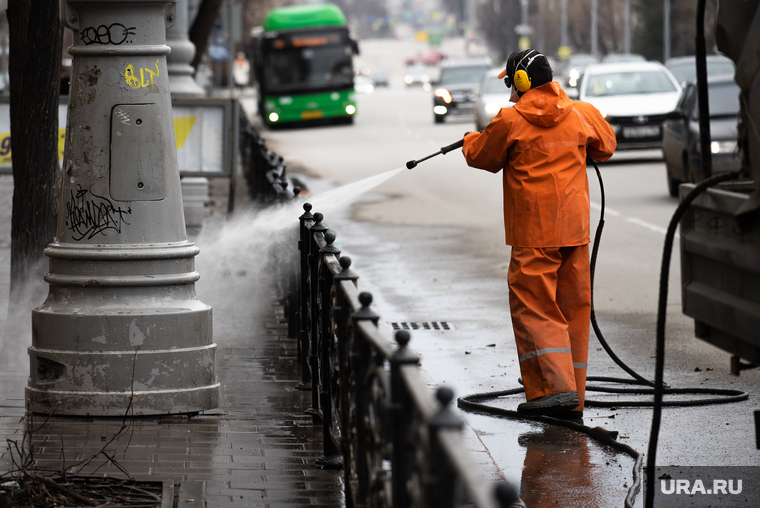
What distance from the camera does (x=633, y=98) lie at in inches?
906

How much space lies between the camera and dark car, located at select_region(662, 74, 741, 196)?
15.7 meters

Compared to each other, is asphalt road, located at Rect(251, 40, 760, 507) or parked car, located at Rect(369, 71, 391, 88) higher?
asphalt road, located at Rect(251, 40, 760, 507)

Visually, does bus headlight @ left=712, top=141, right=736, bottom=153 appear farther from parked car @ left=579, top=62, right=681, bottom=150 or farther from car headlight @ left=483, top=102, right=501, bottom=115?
car headlight @ left=483, top=102, right=501, bottom=115

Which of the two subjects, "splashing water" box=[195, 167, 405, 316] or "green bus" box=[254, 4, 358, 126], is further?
"green bus" box=[254, 4, 358, 126]

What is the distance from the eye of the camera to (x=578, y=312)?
6031mm

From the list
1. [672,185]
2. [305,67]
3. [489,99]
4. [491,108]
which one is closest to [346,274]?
[672,185]

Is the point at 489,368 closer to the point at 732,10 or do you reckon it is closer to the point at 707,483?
the point at 707,483

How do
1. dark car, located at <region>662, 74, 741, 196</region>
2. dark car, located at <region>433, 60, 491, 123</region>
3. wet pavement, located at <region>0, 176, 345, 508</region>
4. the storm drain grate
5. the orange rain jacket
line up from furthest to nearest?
1. dark car, located at <region>433, 60, 491, 123</region>
2. dark car, located at <region>662, 74, 741, 196</region>
3. the storm drain grate
4. the orange rain jacket
5. wet pavement, located at <region>0, 176, 345, 508</region>

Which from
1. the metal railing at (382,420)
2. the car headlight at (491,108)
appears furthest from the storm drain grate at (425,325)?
the car headlight at (491,108)

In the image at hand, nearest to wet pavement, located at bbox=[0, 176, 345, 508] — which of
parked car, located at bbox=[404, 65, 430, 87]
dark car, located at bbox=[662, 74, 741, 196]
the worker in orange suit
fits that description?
the worker in orange suit

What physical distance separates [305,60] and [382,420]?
35.4 m

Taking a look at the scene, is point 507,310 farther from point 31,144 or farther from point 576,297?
point 31,144

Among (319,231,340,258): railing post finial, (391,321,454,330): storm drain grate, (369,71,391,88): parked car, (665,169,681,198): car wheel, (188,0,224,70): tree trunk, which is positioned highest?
(188,0,224,70): tree trunk

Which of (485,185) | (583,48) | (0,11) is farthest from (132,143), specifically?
(583,48)
